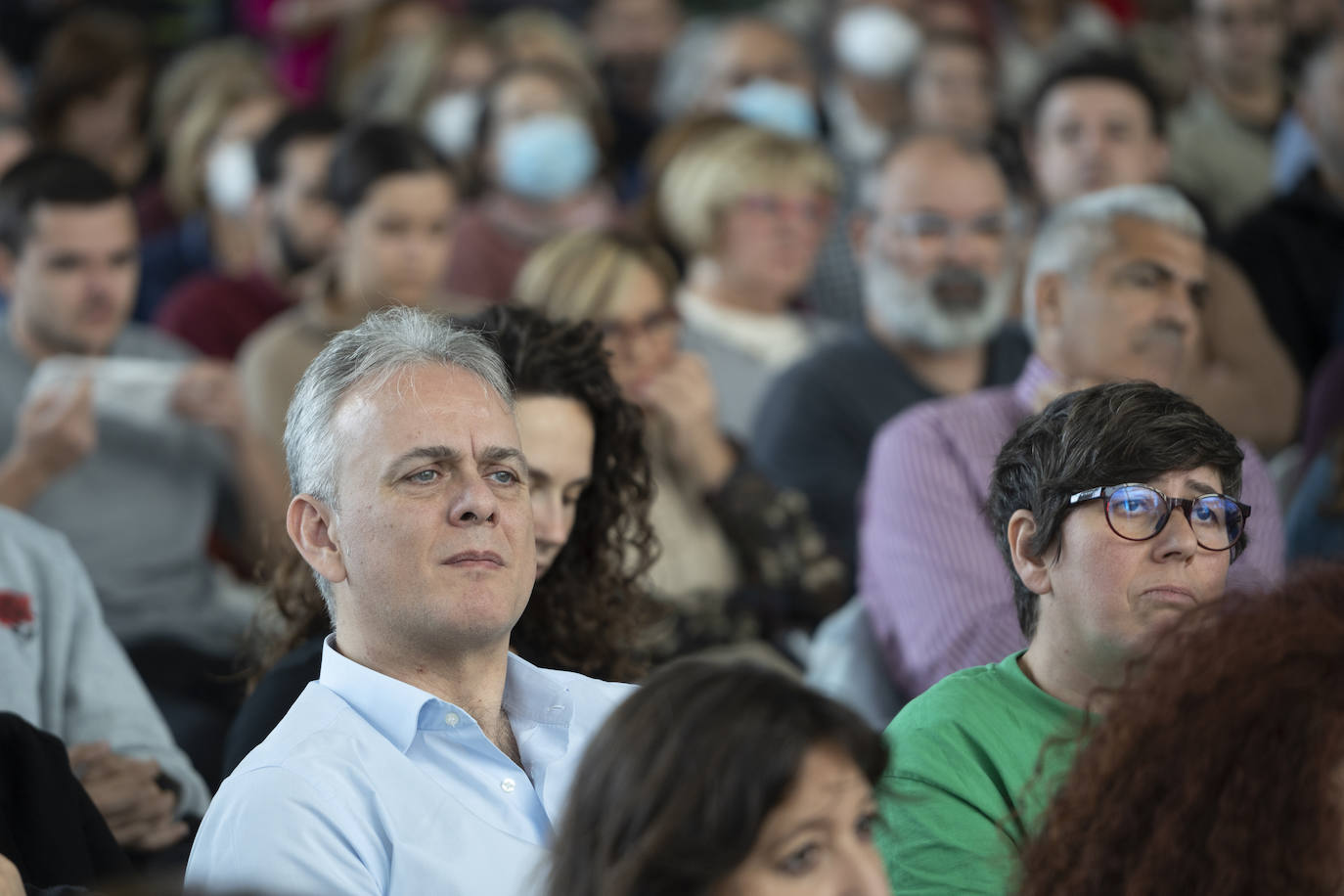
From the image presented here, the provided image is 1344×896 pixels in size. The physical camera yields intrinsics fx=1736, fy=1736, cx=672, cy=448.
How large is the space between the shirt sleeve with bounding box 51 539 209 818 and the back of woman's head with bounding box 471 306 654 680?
0.54m

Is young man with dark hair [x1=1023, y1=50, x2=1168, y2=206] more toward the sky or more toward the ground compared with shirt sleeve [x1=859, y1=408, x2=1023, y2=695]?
more toward the sky

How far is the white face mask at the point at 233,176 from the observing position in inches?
192

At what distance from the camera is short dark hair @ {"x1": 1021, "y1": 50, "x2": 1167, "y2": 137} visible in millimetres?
4816

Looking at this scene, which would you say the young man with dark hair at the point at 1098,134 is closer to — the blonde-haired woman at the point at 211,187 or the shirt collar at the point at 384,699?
the blonde-haired woman at the point at 211,187

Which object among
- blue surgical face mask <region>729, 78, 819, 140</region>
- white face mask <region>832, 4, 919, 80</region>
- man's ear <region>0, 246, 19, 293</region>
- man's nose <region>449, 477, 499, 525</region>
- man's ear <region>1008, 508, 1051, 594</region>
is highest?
white face mask <region>832, 4, 919, 80</region>

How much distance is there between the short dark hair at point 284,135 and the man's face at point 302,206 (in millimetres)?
18

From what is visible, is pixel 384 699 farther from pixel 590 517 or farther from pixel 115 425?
pixel 115 425

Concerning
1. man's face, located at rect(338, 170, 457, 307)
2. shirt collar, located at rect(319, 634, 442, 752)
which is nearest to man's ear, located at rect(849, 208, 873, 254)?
man's face, located at rect(338, 170, 457, 307)

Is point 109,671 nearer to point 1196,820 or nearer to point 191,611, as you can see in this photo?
point 191,611

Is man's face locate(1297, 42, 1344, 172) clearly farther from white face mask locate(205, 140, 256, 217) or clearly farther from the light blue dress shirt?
the light blue dress shirt

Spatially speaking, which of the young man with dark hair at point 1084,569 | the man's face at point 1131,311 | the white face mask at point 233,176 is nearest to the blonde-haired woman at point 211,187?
the white face mask at point 233,176

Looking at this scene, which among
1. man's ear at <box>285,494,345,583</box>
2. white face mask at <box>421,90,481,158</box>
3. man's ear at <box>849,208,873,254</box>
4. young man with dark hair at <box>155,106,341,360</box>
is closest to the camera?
man's ear at <box>285,494,345,583</box>

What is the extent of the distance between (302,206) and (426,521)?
2881 mm

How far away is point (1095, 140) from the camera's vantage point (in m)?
4.74
